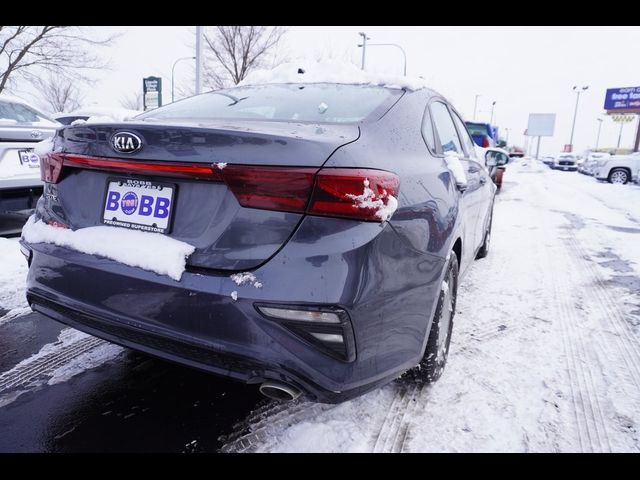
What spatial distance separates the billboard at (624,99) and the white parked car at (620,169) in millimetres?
33230

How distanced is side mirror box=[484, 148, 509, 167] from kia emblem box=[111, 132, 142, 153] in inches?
128

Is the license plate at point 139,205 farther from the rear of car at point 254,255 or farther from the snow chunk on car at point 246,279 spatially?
the snow chunk on car at point 246,279

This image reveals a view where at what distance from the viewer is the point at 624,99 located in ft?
147

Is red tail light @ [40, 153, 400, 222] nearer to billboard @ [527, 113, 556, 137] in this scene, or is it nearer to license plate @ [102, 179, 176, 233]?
license plate @ [102, 179, 176, 233]

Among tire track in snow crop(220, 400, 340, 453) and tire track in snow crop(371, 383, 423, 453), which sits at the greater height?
tire track in snow crop(371, 383, 423, 453)

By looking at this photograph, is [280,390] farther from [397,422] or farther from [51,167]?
[51,167]

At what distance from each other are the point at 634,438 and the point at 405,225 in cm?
139

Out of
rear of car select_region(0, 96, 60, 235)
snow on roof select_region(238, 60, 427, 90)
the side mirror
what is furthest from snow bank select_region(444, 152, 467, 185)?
rear of car select_region(0, 96, 60, 235)

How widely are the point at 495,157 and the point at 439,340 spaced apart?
2590mm

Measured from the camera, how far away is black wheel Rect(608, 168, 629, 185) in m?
17.4

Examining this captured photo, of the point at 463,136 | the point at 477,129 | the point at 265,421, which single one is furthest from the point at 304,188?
the point at 477,129

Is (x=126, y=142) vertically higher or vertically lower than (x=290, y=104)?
lower

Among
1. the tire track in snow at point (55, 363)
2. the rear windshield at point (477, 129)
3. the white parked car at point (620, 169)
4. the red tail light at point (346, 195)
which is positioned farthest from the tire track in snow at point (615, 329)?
the white parked car at point (620, 169)
